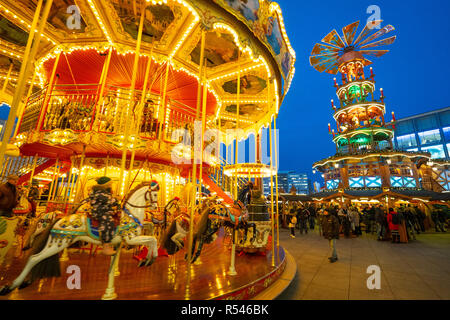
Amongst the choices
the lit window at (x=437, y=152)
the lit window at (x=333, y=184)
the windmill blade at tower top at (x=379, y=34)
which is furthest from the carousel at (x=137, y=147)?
the lit window at (x=437, y=152)

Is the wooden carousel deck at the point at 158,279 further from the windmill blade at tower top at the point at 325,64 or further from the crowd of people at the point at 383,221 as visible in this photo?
the windmill blade at tower top at the point at 325,64

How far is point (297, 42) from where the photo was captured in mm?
178375

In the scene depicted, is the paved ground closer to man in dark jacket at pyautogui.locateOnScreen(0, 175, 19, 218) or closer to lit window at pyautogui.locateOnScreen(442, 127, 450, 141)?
man in dark jacket at pyautogui.locateOnScreen(0, 175, 19, 218)

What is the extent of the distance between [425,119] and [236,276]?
52.2 m

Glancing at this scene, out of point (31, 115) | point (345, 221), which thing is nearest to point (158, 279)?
point (31, 115)

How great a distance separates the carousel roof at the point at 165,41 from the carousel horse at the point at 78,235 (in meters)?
4.38

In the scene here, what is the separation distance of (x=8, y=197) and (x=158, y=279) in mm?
3339

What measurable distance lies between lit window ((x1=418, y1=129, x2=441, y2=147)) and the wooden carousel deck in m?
48.1

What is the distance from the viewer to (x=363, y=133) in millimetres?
26094

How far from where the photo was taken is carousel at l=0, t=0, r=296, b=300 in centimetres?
314

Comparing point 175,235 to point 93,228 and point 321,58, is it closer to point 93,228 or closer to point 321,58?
point 93,228

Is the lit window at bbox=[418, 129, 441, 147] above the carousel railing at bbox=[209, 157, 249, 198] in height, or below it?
above

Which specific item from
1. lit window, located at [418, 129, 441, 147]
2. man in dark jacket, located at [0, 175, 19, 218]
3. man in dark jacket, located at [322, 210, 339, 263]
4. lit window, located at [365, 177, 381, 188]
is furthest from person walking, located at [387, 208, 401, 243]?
lit window, located at [418, 129, 441, 147]

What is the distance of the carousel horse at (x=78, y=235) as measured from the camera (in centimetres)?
285
